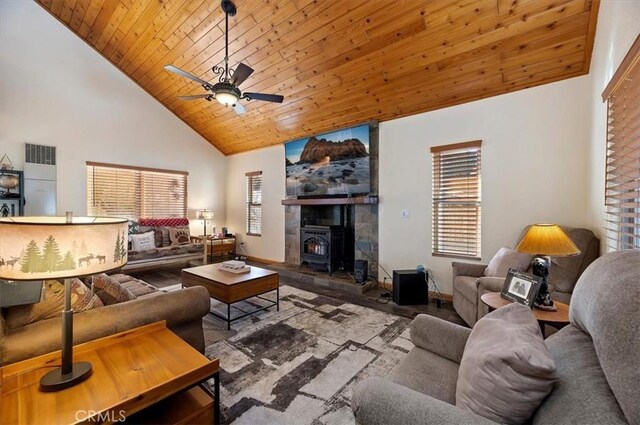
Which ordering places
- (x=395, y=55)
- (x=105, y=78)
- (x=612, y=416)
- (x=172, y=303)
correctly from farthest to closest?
(x=105, y=78), (x=395, y=55), (x=172, y=303), (x=612, y=416)

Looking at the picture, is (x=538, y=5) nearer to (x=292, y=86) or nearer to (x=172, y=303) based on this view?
(x=292, y=86)

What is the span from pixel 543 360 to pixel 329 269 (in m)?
3.95

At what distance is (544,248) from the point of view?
72.4 inches

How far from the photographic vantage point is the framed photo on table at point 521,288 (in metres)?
1.88

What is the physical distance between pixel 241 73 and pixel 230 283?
7.07 feet

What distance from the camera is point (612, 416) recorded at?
676mm

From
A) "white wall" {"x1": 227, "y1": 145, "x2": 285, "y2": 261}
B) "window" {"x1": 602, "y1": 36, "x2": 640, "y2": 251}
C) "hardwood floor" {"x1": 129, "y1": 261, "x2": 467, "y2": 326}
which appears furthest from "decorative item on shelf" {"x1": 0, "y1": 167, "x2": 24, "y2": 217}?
"window" {"x1": 602, "y1": 36, "x2": 640, "y2": 251}

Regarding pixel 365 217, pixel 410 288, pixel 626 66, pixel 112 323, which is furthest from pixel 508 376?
pixel 365 217

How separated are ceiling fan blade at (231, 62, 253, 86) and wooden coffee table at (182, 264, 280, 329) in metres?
2.09

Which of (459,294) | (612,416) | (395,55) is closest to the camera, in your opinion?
(612,416)

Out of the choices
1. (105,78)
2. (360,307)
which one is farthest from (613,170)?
(105,78)

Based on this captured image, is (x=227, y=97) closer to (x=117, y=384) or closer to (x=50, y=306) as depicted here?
(x=50, y=306)

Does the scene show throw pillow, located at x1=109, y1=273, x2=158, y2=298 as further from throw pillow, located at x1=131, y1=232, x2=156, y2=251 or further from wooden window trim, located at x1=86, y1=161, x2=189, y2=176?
wooden window trim, located at x1=86, y1=161, x2=189, y2=176

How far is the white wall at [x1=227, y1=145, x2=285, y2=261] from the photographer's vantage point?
235 inches
